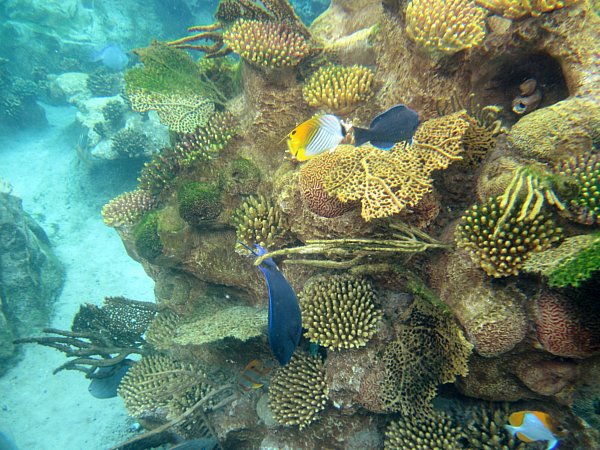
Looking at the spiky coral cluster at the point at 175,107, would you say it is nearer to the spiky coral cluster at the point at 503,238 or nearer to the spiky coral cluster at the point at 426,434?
the spiky coral cluster at the point at 503,238

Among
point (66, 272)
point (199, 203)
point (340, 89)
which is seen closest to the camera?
point (340, 89)

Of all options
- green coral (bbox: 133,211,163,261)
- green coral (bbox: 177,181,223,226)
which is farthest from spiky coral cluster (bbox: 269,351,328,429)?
green coral (bbox: 133,211,163,261)

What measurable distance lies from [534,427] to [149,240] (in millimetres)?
5168

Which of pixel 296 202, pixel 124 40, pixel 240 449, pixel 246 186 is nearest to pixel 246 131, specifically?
pixel 246 186

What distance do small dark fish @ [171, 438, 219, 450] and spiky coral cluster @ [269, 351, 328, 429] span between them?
110 centimetres

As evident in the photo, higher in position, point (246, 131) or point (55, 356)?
point (246, 131)

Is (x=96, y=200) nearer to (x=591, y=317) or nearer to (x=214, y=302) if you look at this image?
(x=214, y=302)

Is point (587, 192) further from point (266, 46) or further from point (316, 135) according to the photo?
point (266, 46)

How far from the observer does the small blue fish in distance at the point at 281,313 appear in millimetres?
1973

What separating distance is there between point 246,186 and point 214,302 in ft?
6.98

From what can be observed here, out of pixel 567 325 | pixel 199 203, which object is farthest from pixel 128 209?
pixel 567 325

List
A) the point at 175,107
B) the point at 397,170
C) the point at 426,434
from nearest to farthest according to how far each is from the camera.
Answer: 1. the point at 397,170
2. the point at 426,434
3. the point at 175,107

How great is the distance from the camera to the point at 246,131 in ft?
16.8

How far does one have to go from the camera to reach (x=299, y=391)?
396cm
